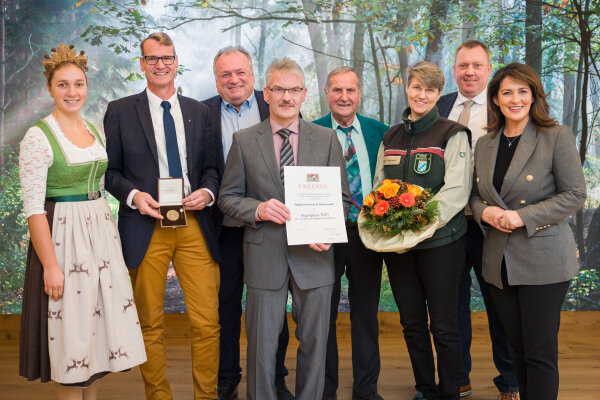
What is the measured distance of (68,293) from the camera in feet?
7.47

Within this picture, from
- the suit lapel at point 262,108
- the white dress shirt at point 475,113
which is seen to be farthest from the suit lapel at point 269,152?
the white dress shirt at point 475,113

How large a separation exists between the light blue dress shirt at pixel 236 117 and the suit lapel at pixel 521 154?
1437 millimetres

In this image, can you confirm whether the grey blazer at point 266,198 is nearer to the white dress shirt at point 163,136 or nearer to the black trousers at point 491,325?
the white dress shirt at point 163,136

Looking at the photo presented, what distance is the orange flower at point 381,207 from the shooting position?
7.89 ft

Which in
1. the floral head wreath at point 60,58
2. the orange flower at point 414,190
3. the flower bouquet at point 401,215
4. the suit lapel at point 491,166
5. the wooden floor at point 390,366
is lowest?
the wooden floor at point 390,366

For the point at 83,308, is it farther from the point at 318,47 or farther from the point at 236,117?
the point at 318,47

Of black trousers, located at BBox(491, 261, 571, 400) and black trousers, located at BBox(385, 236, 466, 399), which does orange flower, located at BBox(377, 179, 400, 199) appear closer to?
black trousers, located at BBox(385, 236, 466, 399)

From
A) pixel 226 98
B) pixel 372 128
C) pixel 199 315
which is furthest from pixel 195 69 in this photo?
pixel 199 315

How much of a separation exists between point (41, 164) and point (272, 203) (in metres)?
1.01

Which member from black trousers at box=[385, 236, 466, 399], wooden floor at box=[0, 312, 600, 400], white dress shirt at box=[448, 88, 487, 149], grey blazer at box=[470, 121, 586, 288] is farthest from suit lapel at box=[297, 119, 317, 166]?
wooden floor at box=[0, 312, 600, 400]

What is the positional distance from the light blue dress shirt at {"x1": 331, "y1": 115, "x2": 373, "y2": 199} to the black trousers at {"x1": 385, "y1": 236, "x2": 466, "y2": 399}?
1.42ft

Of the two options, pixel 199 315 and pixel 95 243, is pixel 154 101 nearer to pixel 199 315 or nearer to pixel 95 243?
pixel 95 243

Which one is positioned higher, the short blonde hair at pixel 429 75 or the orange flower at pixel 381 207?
the short blonde hair at pixel 429 75

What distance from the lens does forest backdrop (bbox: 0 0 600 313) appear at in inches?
177
